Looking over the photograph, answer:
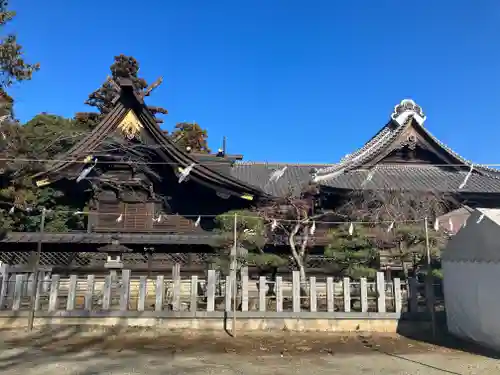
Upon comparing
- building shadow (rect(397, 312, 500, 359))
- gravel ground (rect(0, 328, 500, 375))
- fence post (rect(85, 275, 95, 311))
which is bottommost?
gravel ground (rect(0, 328, 500, 375))

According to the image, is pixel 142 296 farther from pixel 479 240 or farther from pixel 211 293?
pixel 479 240

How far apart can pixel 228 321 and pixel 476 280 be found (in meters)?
5.19

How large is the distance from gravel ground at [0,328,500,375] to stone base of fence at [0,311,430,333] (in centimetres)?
35

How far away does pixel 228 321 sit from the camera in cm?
922

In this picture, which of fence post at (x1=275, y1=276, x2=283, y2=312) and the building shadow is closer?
the building shadow

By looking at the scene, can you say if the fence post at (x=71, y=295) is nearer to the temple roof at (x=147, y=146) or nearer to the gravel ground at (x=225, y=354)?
the gravel ground at (x=225, y=354)

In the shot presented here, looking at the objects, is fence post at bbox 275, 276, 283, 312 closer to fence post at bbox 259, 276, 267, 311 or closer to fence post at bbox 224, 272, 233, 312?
fence post at bbox 259, 276, 267, 311

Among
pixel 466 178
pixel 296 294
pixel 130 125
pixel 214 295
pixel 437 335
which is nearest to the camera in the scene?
pixel 437 335

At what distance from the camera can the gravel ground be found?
6.15 m

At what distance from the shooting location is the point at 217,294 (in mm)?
11133

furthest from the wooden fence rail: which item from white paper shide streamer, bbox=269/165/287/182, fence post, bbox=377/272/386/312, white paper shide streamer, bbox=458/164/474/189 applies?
white paper shide streamer, bbox=269/165/287/182

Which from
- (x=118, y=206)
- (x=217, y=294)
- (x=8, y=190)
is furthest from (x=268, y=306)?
(x=8, y=190)

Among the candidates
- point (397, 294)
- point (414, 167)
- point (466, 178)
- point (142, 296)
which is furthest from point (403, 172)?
point (142, 296)

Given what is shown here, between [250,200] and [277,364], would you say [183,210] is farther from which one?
[277,364]
